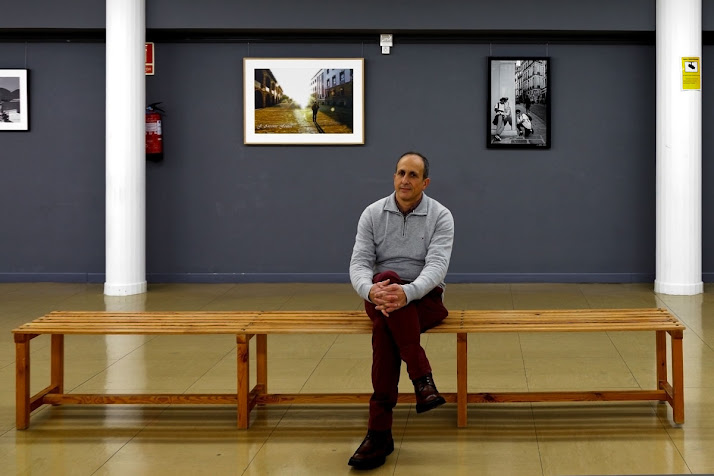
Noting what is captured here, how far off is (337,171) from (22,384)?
4.95 m

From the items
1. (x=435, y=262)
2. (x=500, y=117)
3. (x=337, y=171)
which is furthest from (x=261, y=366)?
(x=500, y=117)

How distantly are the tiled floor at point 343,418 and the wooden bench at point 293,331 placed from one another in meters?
0.07

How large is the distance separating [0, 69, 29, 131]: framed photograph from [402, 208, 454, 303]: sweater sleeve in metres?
5.75

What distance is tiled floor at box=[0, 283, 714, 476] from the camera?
10.3 ft

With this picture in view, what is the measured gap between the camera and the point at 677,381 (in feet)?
11.5

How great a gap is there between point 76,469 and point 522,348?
2.86 m

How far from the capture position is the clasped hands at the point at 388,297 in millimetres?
3393

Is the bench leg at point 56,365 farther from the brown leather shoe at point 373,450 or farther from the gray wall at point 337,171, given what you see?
the gray wall at point 337,171

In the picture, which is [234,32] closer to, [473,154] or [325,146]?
[325,146]

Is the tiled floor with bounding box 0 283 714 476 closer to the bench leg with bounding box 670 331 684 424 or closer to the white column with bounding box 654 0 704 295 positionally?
the bench leg with bounding box 670 331 684 424

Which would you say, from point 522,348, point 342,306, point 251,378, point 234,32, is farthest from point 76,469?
point 234,32

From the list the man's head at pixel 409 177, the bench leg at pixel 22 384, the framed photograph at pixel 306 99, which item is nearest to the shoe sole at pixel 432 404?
the man's head at pixel 409 177

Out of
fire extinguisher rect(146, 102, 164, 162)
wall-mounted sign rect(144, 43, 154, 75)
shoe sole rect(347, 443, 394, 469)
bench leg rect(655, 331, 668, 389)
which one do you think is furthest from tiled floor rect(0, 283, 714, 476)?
wall-mounted sign rect(144, 43, 154, 75)

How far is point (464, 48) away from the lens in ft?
26.6
